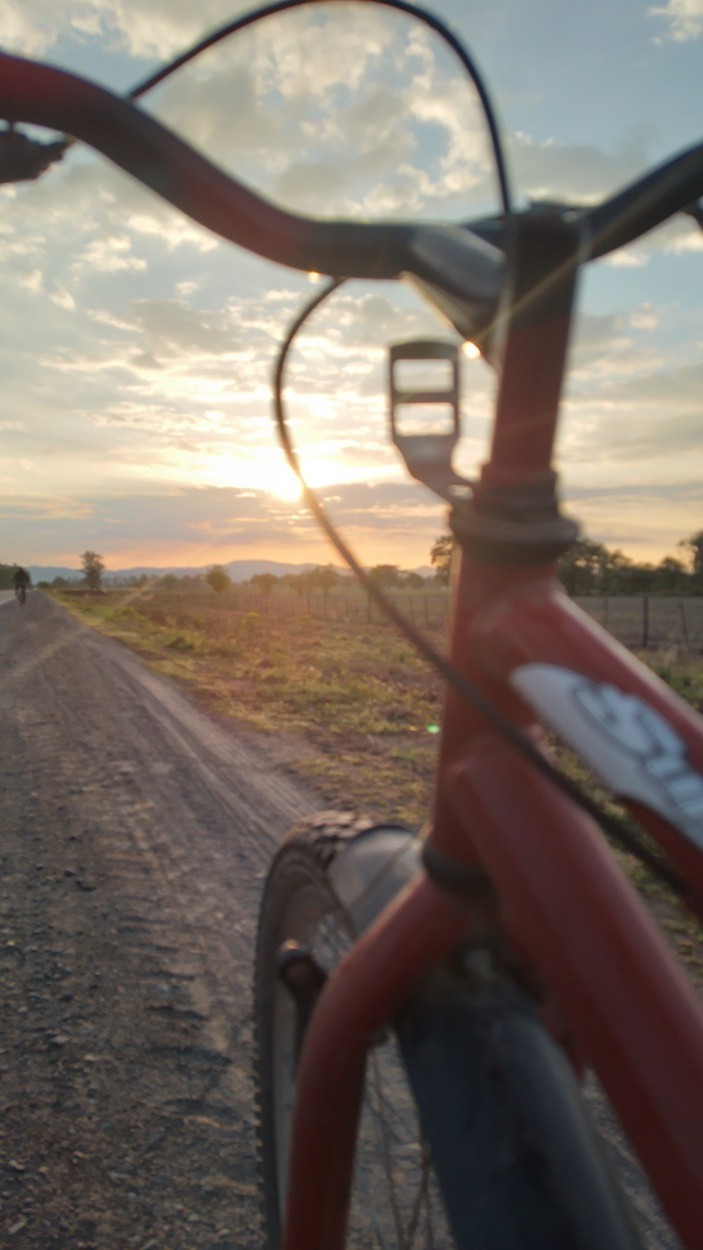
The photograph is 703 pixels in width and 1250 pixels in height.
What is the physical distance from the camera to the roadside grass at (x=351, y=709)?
5.06 meters

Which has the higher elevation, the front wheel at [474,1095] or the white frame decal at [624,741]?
the white frame decal at [624,741]

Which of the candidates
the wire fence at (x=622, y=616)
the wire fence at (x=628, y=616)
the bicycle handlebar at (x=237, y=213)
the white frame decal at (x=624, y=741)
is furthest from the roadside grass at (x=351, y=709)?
the wire fence at (x=628, y=616)

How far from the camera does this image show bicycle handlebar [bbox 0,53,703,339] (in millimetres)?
921

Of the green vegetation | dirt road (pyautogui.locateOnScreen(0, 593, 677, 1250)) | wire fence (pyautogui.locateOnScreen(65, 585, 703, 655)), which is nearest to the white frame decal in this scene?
dirt road (pyautogui.locateOnScreen(0, 593, 677, 1250))

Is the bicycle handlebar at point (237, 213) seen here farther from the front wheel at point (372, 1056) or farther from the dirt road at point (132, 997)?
the dirt road at point (132, 997)

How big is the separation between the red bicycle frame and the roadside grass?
393 mm

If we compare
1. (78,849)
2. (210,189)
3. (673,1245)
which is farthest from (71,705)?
(210,189)

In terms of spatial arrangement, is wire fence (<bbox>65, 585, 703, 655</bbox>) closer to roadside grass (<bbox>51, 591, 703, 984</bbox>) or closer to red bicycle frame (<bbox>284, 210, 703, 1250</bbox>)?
roadside grass (<bbox>51, 591, 703, 984</bbox>)

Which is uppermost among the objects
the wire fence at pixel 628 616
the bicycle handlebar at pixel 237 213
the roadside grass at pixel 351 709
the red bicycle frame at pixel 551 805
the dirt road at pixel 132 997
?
the bicycle handlebar at pixel 237 213

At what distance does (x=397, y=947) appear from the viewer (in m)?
1.08

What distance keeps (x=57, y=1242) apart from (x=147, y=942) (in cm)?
135

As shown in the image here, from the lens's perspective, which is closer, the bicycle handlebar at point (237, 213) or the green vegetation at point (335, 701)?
the bicycle handlebar at point (237, 213)

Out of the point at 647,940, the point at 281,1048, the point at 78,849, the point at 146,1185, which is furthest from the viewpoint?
the point at 78,849

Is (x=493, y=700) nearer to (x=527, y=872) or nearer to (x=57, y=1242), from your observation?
(x=527, y=872)
